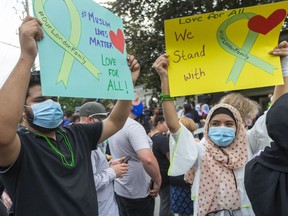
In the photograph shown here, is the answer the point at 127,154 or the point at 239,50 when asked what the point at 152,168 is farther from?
the point at 239,50

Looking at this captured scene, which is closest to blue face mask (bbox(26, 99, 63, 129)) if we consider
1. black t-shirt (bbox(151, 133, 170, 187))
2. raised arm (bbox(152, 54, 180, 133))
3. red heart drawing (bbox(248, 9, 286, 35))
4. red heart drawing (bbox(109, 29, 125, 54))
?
red heart drawing (bbox(109, 29, 125, 54))

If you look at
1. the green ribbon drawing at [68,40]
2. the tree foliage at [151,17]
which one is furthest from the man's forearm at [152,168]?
the tree foliage at [151,17]

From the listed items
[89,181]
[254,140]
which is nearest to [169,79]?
[254,140]

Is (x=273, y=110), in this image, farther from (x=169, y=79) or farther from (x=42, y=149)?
(x=42, y=149)

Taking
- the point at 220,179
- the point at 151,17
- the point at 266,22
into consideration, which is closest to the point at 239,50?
the point at 266,22

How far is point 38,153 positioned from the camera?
5.93 feet

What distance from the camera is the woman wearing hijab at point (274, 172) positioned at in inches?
66.8

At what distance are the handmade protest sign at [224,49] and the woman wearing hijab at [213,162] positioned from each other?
15 cm

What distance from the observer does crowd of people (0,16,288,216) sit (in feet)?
5.59

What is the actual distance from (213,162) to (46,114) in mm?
1267

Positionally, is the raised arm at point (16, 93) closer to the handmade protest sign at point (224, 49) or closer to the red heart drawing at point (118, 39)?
the red heart drawing at point (118, 39)

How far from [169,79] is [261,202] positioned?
111 centimetres

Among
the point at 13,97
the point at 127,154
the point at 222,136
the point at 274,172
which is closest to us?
the point at 13,97

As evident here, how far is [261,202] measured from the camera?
180cm
